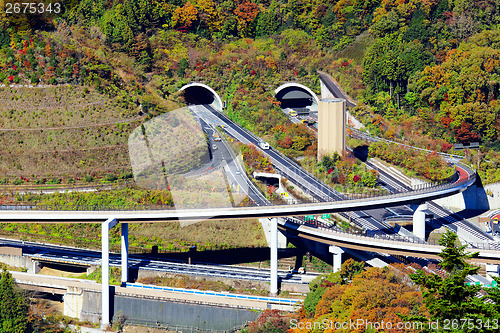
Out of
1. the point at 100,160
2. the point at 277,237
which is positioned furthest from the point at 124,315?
the point at 100,160

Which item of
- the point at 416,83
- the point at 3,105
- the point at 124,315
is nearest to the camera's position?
the point at 124,315

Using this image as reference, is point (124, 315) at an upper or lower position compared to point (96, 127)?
lower

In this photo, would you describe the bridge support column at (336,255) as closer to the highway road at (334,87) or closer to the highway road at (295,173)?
the highway road at (295,173)

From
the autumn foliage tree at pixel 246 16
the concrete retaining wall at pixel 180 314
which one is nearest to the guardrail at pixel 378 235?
the concrete retaining wall at pixel 180 314

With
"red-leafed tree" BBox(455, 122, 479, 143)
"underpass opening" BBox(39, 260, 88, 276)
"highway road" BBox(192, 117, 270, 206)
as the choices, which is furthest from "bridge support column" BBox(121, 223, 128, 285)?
"red-leafed tree" BBox(455, 122, 479, 143)

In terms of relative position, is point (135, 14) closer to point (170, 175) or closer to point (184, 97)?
point (184, 97)

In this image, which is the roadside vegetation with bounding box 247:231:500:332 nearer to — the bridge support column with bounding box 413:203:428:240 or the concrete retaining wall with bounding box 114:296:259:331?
the concrete retaining wall with bounding box 114:296:259:331
